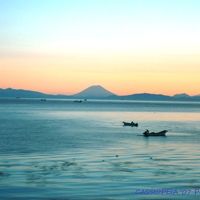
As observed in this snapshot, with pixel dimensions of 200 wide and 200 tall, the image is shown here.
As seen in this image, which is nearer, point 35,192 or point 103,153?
point 35,192

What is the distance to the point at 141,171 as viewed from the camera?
1335 inches

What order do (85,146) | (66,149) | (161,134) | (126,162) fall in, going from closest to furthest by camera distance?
1. (126,162)
2. (66,149)
3. (85,146)
4. (161,134)

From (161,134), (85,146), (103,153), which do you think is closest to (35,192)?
(103,153)

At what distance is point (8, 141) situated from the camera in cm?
5719

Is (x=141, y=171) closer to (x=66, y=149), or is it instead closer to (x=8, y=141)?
(x=66, y=149)

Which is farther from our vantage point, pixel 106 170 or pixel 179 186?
pixel 106 170

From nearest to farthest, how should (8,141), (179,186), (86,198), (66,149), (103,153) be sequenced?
(86,198)
(179,186)
(103,153)
(66,149)
(8,141)

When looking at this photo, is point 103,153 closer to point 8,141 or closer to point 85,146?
point 85,146

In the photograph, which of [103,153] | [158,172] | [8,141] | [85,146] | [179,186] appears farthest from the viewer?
[8,141]

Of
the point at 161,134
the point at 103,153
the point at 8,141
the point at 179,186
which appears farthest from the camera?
the point at 161,134

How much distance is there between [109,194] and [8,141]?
3325cm

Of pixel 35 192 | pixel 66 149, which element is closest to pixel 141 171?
pixel 35 192

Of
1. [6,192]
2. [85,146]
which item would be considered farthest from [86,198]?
[85,146]

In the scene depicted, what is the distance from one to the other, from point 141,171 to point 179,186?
5578mm
